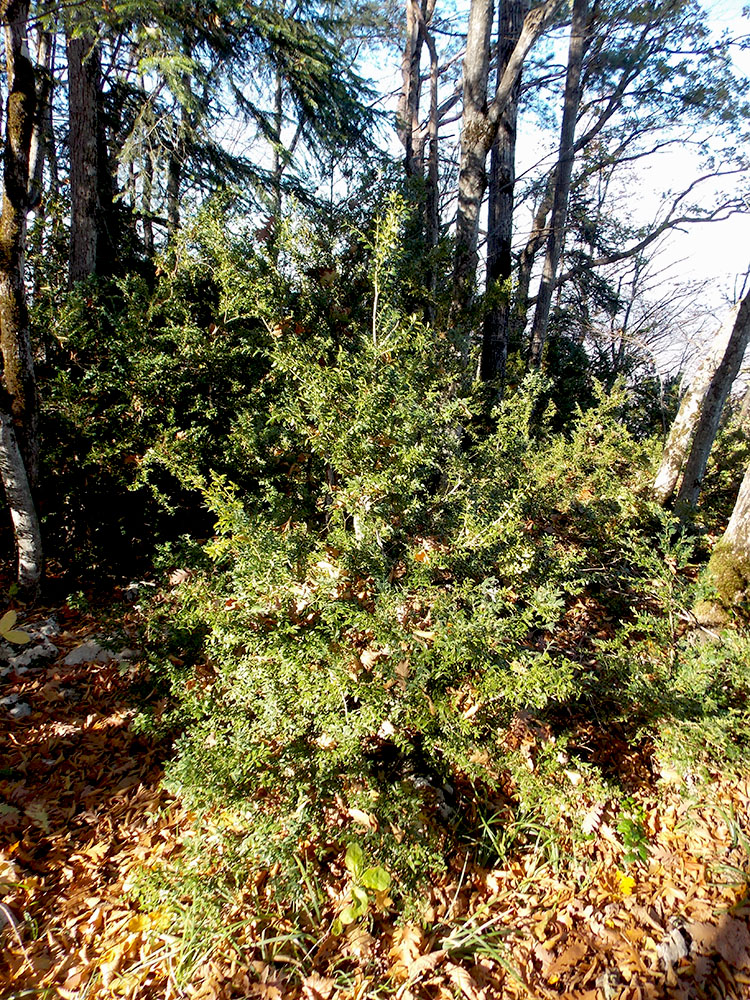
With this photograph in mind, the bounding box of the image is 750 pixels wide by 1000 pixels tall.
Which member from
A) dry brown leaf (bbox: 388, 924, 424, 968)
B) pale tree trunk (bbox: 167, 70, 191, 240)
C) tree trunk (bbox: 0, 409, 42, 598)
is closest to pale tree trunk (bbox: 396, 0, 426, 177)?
pale tree trunk (bbox: 167, 70, 191, 240)

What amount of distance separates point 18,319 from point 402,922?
448cm

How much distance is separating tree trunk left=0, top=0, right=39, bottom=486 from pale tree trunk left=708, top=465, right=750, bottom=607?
219 inches

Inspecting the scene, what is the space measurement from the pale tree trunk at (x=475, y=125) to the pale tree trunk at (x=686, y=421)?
9.81 feet

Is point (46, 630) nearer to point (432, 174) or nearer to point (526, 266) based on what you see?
point (432, 174)

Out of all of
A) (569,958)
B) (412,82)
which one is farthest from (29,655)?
(412,82)

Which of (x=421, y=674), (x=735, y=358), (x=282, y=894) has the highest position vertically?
(x=735, y=358)

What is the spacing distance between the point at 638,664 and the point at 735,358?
443cm

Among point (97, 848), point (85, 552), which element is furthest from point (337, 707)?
point (85, 552)

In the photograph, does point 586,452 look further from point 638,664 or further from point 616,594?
point 638,664

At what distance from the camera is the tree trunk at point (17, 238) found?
3.35 metres

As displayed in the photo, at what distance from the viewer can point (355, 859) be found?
2311 mm

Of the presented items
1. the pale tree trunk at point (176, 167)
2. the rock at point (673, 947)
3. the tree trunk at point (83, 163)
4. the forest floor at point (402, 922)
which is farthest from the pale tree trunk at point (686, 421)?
the tree trunk at point (83, 163)

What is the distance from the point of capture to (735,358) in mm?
5773

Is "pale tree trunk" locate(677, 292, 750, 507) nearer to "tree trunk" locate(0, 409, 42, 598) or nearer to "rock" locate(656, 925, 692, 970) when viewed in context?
"rock" locate(656, 925, 692, 970)
